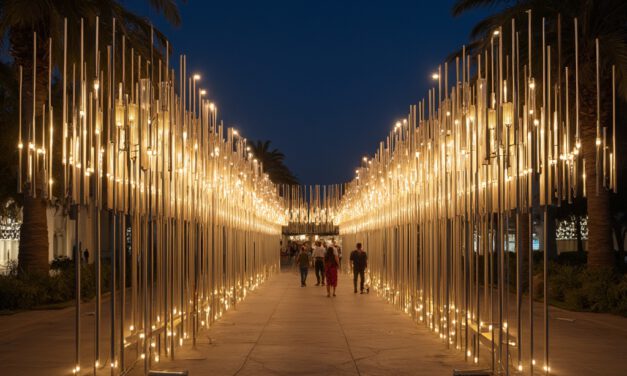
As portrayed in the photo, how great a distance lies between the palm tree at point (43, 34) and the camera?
21.2m

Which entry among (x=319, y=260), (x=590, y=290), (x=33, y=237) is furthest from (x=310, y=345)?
(x=319, y=260)

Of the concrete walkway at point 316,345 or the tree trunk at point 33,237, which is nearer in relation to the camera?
the concrete walkway at point 316,345

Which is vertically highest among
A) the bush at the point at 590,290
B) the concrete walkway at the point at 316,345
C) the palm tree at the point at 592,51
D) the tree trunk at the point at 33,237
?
the palm tree at the point at 592,51

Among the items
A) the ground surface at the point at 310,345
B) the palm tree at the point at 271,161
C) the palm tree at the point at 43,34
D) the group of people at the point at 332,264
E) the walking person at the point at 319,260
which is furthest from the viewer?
the palm tree at the point at 271,161

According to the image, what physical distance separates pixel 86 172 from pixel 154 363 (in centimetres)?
330

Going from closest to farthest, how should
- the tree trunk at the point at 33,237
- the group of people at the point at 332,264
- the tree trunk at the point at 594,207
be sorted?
the tree trunk at the point at 594,207 → the tree trunk at the point at 33,237 → the group of people at the point at 332,264

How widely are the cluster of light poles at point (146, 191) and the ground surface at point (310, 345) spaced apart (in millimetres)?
500

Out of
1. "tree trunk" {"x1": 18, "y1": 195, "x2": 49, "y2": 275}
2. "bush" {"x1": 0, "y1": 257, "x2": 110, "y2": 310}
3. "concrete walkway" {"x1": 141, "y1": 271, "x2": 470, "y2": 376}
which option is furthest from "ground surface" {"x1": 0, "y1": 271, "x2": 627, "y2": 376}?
"tree trunk" {"x1": 18, "y1": 195, "x2": 49, "y2": 275}

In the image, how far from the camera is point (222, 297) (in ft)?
75.6

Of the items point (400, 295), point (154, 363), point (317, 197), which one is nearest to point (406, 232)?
point (400, 295)

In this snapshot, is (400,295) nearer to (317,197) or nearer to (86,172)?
(86,172)

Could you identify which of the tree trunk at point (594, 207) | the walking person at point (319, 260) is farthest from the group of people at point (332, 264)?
the tree trunk at point (594, 207)

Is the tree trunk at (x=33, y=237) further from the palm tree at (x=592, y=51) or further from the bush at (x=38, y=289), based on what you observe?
the palm tree at (x=592, y=51)

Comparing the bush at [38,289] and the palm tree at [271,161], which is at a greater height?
the palm tree at [271,161]
